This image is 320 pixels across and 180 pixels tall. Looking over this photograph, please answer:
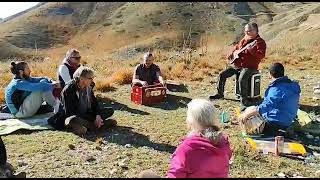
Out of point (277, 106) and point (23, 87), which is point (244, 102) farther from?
point (23, 87)

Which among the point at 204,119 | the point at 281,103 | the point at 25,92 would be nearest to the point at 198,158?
the point at 204,119

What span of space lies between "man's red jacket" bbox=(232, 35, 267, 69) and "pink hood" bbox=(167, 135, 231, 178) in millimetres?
6471

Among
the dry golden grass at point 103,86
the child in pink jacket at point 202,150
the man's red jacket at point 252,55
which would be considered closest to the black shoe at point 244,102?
the man's red jacket at point 252,55

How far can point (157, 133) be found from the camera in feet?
30.5

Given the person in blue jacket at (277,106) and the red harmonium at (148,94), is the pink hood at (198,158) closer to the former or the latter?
the person in blue jacket at (277,106)

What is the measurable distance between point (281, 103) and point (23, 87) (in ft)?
16.2

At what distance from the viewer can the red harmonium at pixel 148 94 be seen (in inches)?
460

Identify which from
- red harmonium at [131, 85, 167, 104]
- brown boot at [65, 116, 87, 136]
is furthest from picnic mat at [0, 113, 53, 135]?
red harmonium at [131, 85, 167, 104]

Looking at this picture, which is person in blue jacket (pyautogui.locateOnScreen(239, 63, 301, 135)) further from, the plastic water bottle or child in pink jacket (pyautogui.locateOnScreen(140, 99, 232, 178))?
child in pink jacket (pyautogui.locateOnScreen(140, 99, 232, 178))

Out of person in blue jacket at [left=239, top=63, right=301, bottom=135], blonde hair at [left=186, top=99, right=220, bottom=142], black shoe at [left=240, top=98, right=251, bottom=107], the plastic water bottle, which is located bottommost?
the plastic water bottle

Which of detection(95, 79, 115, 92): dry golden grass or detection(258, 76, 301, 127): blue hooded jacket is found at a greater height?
detection(258, 76, 301, 127): blue hooded jacket

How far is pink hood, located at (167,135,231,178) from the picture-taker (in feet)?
16.1

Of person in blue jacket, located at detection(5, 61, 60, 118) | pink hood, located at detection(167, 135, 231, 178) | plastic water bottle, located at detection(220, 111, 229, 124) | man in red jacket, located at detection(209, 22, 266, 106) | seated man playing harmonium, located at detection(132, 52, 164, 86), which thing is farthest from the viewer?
seated man playing harmonium, located at detection(132, 52, 164, 86)

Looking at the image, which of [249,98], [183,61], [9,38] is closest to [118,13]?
[9,38]
